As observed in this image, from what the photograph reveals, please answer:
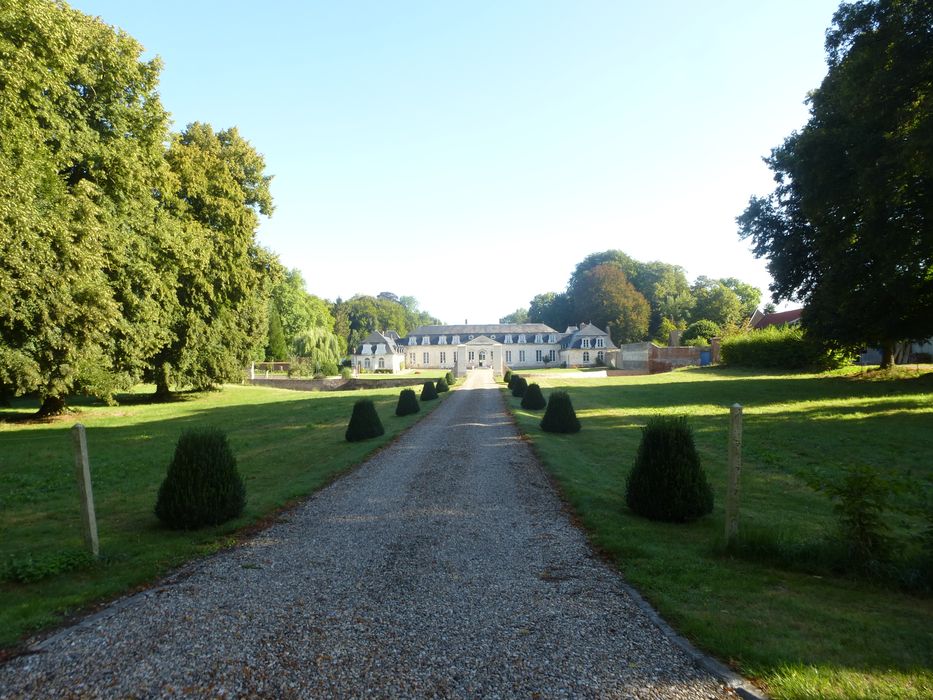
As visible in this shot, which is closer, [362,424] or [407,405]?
[362,424]

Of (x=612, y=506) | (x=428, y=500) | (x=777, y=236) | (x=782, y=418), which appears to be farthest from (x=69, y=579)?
(x=777, y=236)

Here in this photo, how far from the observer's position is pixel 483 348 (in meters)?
80.2

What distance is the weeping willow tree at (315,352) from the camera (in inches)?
2071

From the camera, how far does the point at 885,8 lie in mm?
15812

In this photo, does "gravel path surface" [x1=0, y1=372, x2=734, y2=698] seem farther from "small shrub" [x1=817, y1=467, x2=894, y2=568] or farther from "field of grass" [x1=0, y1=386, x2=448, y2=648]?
"small shrub" [x1=817, y1=467, x2=894, y2=568]

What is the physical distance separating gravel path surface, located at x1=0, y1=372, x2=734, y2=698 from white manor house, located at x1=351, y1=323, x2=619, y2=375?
220ft

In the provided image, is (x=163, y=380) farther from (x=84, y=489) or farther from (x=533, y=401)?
(x=84, y=489)

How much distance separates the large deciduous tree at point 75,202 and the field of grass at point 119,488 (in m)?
2.98

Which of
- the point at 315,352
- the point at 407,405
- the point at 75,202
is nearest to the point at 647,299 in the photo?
the point at 315,352

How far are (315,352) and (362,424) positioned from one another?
129ft

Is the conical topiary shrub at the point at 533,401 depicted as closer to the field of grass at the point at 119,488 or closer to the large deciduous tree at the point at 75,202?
the field of grass at the point at 119,488

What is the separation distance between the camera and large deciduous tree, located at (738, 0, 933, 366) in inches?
592

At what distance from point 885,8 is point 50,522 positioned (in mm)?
22959

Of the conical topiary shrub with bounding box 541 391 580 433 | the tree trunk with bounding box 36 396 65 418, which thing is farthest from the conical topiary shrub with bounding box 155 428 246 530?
the tree trunk with bounding box 36 396 65 418
